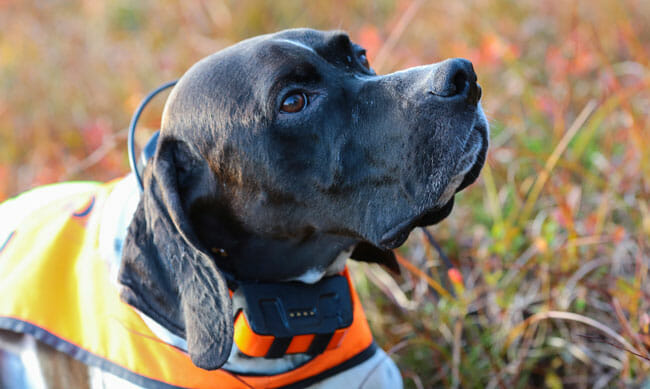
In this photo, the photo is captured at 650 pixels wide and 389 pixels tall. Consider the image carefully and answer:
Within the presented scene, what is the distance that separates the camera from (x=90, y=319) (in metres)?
2.12

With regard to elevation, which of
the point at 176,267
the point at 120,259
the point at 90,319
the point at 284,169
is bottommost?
the point at 90,319

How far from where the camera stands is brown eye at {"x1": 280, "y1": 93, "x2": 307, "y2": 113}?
186cm

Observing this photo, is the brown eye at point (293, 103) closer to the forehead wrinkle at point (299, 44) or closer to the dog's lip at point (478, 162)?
the forehead wrinkle at point (299, 44)

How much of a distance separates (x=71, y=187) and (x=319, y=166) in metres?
1.52

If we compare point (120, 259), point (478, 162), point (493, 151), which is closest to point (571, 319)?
point (478, 162)

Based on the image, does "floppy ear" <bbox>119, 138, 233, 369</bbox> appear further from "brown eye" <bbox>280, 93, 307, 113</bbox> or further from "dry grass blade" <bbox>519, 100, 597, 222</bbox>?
"dry grass blade" <bbox>519, 100, 597, 222</bbox>

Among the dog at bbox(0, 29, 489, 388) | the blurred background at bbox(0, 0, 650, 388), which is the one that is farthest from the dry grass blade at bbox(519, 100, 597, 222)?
the dog at bbox(0, 29, 489, 388)

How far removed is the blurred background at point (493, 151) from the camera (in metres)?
2.57

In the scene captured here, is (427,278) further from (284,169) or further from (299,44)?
(299,44)

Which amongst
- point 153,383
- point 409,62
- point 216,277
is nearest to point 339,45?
point 216,277

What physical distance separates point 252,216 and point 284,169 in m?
0.21

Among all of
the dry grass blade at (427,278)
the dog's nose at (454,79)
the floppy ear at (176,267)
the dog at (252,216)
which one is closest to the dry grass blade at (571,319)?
the dry grass blade at (427,278)

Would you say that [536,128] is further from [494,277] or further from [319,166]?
[319,166]

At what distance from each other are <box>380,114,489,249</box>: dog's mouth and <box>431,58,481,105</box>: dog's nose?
11 centimetres
